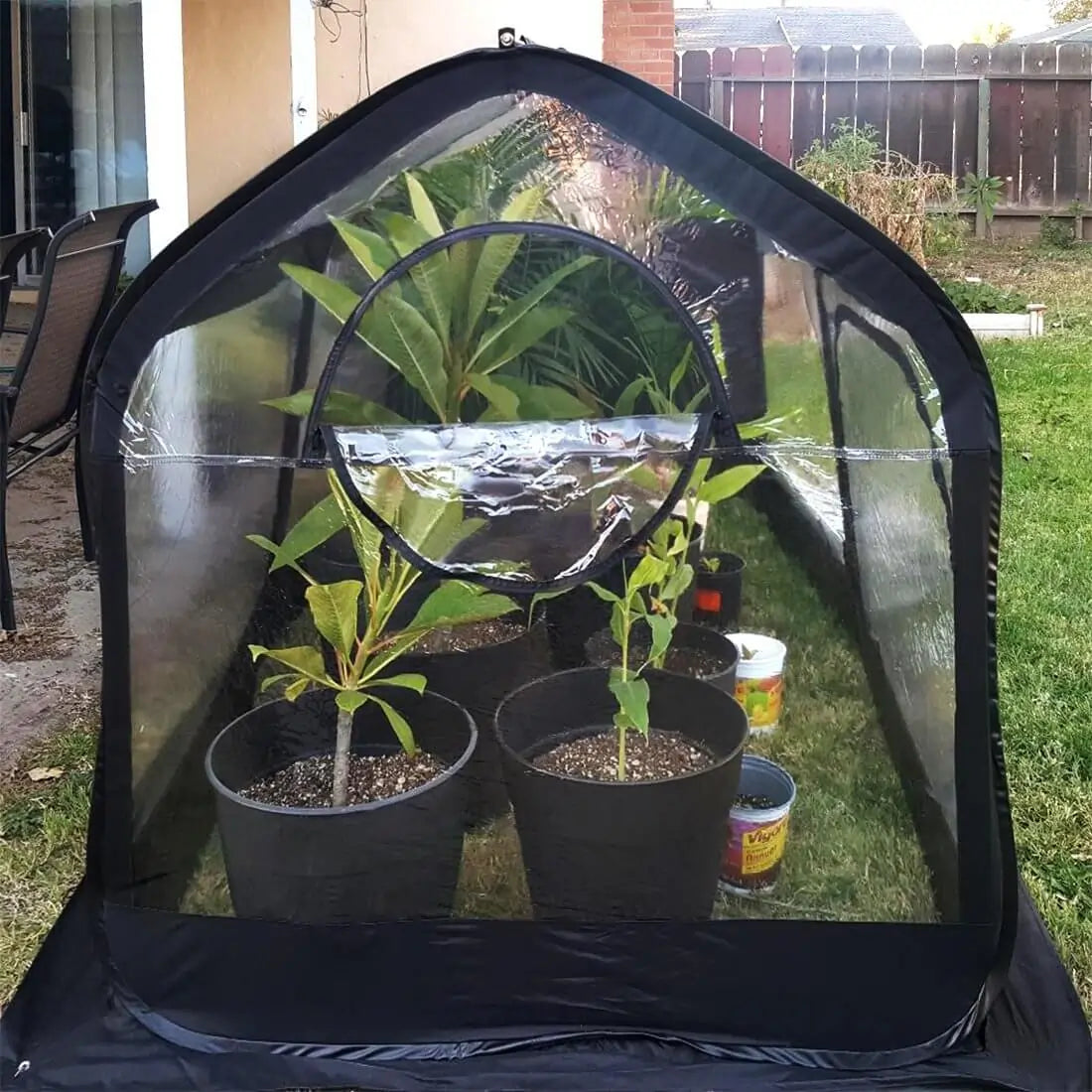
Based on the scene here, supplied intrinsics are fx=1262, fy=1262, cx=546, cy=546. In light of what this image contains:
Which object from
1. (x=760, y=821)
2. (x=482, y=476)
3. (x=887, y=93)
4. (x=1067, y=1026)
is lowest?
(x=1067, y=1026)

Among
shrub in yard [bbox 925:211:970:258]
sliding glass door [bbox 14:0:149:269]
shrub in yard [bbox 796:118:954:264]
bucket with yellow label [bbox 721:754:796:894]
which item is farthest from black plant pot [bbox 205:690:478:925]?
shrub in yard [bbox 925:211:970:258]

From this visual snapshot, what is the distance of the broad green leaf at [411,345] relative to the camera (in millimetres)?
1525

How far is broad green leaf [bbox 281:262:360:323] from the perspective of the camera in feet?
4.93

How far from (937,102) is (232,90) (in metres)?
7.00

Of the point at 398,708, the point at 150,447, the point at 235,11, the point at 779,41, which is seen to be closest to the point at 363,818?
the point at 398,708

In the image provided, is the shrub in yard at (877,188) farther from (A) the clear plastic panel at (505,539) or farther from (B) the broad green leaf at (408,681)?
(B) the broad green leaf at (408,681)

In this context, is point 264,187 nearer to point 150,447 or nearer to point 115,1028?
point 150,447

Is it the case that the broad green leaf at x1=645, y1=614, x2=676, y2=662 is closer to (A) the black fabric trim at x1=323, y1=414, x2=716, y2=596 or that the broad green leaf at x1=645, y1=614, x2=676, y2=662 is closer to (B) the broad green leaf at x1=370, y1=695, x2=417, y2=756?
(A) the black fabric trim at x1=323, y1=414, x2=716, y2=596

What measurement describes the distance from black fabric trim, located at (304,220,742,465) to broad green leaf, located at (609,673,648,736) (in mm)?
330

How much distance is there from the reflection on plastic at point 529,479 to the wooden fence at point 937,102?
353 inches

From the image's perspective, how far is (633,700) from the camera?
154 cm

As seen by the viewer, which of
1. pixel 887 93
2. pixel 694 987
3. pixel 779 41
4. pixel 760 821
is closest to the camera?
pixel 694 987

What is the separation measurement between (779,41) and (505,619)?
13.9 metres

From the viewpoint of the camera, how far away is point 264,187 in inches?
55.2
